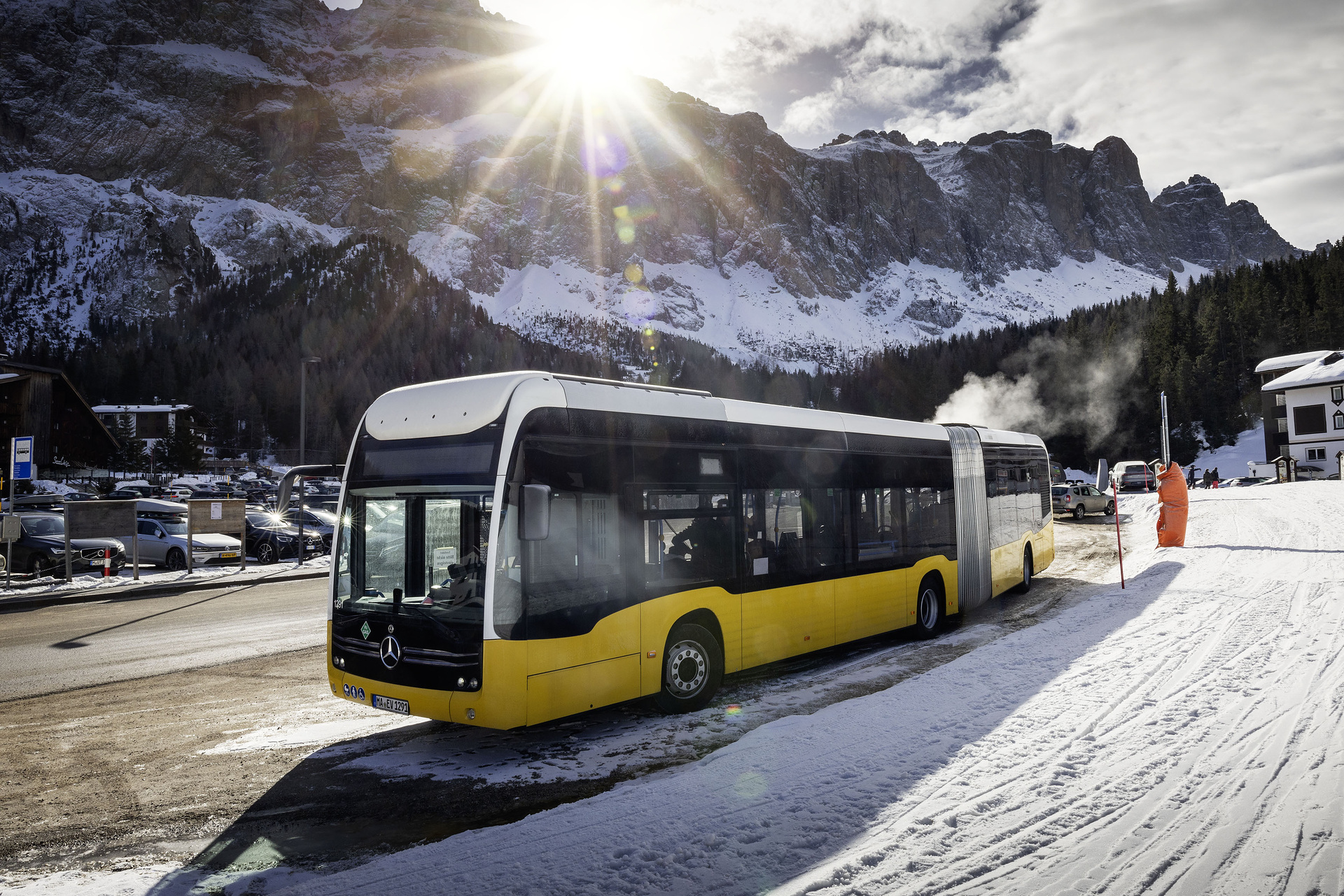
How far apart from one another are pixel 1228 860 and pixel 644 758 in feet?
11.5

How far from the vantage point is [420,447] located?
6094 millimetres

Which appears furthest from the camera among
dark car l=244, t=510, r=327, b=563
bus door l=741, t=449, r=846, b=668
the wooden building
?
the wooden building

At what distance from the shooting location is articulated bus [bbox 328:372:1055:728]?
558 centimetres

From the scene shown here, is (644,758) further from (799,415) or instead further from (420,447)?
(799,415)

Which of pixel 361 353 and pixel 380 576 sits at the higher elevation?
pixel 361 353

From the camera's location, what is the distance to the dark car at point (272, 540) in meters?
23.3

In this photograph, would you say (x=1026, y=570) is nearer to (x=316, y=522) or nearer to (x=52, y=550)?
(x=52, y=550)

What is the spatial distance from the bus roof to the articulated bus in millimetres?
17

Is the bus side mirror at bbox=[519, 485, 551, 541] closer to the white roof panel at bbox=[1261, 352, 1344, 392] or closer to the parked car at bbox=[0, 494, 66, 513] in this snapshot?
the parked car at bbox=[0, 494, 66, 513]

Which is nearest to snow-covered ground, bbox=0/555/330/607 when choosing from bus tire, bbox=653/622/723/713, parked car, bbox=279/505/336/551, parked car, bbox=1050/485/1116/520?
parked car, bbox=279/505/336/551

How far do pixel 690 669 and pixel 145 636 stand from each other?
9224 mm

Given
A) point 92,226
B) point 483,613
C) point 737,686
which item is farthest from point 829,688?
point 92,226

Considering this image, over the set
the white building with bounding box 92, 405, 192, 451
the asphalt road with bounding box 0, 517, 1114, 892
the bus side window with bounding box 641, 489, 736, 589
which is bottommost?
the asphalt road with bounding box 0, 517, 1114, 892

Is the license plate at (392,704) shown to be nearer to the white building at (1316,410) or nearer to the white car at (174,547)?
the white car at (174,547)
